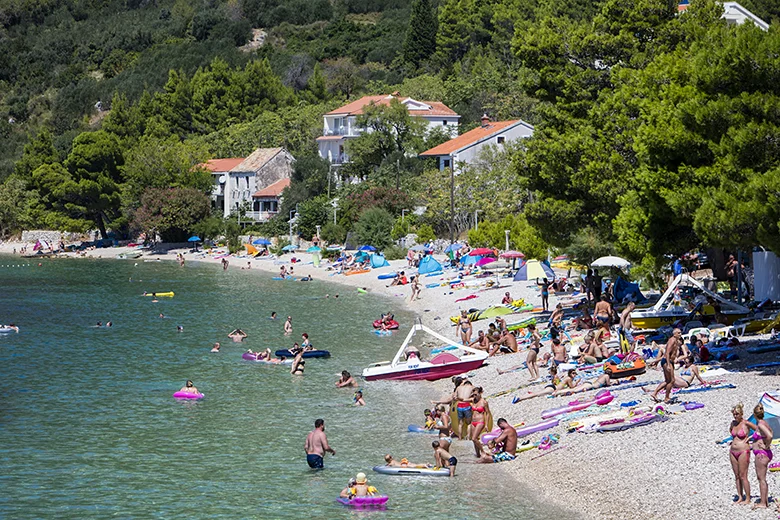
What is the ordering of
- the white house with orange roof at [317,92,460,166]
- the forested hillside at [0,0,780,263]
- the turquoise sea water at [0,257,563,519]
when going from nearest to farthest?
the turquoise sea water at [0,257,563,519] < the forested hillside at [0,0,780,263] < the white house with orange roof at [317,92,460,166]

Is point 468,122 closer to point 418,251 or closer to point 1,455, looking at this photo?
point 418,251

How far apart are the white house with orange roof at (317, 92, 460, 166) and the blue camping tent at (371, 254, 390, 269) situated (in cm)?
2663

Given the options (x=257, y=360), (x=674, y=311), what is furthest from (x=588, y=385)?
(x=257, y=360)

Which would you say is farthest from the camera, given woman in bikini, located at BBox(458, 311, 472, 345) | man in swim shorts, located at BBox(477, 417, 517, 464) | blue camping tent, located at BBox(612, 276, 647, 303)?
blue camping tent, located at BBox(612, 276, 647, 303)

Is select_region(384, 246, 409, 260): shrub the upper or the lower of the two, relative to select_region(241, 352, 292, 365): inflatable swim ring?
upper

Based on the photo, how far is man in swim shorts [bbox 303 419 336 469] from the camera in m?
24.8

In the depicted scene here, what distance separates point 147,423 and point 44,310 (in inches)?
1347

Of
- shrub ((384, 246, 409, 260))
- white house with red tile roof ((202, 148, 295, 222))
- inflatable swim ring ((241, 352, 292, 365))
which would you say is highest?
white house with red tile roof ((202, 148, 295, 222))

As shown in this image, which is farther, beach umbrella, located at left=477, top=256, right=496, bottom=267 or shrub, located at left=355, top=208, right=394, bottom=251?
shrub, located at left=355, top=208, right=394, bottom=251

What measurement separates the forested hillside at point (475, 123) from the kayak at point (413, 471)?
9.18 meters

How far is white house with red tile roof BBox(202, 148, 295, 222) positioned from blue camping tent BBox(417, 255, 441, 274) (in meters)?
38.7

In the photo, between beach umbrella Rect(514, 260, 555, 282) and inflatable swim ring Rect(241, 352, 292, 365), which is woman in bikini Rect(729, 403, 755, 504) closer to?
inflatable swim ring Rect(241, 352, 292, 365)

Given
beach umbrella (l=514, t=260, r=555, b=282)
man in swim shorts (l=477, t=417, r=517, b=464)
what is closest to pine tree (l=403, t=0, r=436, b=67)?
beach umbrella (l=514, t=260, r=555, b=282)

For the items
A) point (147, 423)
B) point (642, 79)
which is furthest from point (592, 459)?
point (642, 79)
